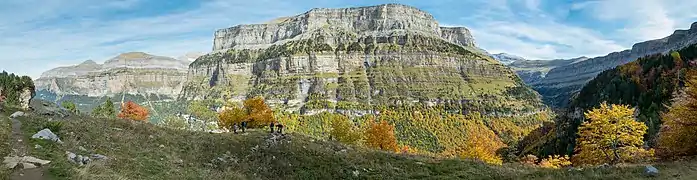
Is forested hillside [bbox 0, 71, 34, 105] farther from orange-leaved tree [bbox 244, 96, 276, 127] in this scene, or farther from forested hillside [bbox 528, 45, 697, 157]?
forested hillside [bbox 528, 45, 697, 157]

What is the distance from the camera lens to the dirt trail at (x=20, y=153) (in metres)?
19.1

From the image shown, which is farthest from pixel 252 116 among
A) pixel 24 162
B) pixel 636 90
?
pixel 636 90

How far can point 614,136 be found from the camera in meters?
53.1

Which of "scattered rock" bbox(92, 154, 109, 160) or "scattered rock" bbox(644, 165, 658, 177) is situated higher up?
"scattered rock" bbox(92, 154, 109, 160)

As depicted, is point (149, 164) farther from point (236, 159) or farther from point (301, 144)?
point (301, 144)

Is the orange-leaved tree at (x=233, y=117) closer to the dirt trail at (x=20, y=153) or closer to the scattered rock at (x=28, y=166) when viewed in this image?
the dirt trail at (x=20, y=153)

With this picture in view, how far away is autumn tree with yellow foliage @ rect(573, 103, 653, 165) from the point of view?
5247 centimetres

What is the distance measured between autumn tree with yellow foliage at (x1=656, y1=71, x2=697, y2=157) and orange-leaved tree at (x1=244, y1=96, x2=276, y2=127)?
6790 centimetres

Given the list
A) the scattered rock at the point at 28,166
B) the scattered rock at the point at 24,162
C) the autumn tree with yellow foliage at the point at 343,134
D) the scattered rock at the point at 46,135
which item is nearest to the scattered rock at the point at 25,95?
the autumn tree with yellow foliage at the point at 343,134

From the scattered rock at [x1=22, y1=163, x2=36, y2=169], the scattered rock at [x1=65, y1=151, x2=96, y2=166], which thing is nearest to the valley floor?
the scattered rock at [x1=65, y1=151, x2=96, y2=166]

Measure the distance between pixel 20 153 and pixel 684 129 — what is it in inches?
1844

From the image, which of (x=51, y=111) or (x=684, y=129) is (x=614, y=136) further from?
(x=51, y=111)

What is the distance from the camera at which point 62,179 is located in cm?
1950

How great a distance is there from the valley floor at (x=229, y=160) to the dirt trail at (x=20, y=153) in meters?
0.34
